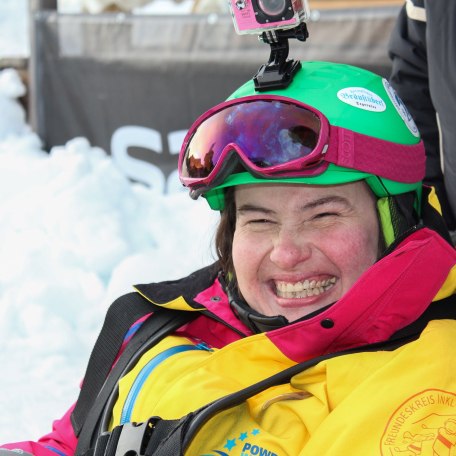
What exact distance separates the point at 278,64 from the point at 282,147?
0.26 m

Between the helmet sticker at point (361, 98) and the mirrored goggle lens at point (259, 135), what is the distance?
12 cm

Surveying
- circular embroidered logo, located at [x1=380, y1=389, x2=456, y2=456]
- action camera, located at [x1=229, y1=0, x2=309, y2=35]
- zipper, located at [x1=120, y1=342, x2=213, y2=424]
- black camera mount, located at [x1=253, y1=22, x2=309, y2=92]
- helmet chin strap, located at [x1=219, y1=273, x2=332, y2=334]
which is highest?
action camera, located at [x1=229, y1=0, x2=309, y2=35]

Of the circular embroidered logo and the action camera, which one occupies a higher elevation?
the action camera

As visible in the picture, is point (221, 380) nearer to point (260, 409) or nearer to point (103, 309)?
point (260, 409)

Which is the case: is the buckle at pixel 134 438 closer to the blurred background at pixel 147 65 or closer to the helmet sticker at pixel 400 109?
the helmet sticker at pixel 400 109

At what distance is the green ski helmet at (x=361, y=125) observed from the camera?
2.51 metres

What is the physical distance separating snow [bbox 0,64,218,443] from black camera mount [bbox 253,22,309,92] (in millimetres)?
1177

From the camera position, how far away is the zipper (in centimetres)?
259

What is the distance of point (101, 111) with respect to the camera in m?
6.79

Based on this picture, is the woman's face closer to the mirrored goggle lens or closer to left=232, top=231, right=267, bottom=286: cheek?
left=232, top=231, right=267, bottom=286: cheek

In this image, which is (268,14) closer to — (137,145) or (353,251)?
(353,251)

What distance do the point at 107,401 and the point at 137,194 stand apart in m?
3.20

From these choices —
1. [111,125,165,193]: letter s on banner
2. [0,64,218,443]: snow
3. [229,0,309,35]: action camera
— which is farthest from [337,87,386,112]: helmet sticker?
[111,125,165,193]: letter s on banner

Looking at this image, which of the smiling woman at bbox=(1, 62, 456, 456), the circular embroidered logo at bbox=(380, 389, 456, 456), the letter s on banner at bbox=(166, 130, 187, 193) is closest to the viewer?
the circular embroidered logo at bbox=(380, 389, 456, 456)
